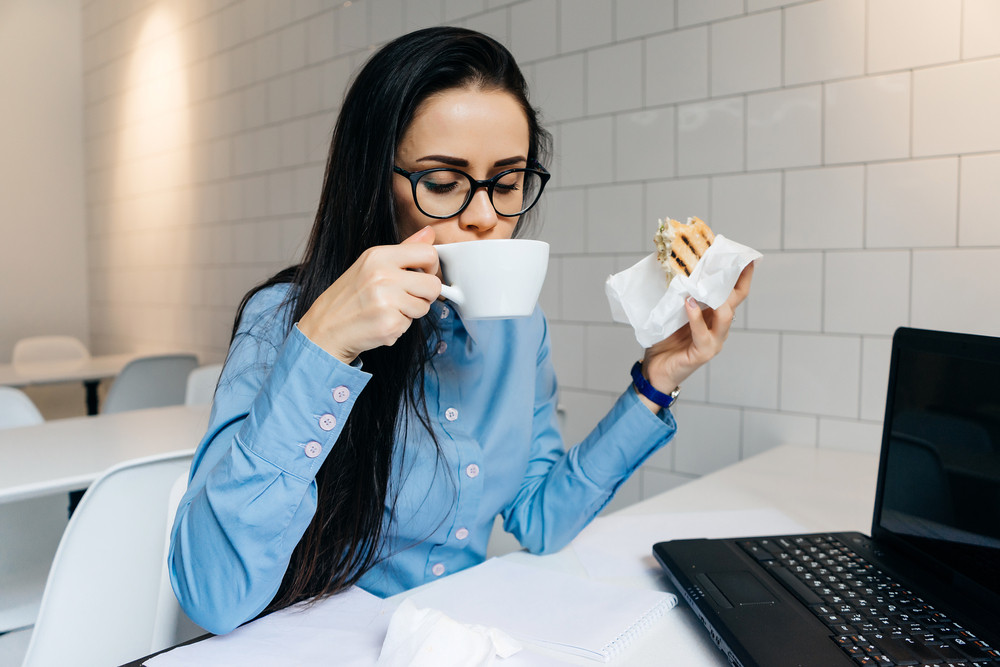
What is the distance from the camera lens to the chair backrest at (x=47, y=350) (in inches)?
Answer: 127

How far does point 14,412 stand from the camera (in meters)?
1.81

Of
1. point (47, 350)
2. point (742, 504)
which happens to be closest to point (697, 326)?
point (742, 504)

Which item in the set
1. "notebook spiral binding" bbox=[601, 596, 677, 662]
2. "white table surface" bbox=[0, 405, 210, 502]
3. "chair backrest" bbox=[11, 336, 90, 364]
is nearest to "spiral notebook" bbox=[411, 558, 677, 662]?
"notebook spiral binding" bbox=[601, 596, 677, 662]

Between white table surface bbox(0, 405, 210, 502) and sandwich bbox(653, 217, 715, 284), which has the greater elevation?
sandwich bbox(653, 217, 715, 284)

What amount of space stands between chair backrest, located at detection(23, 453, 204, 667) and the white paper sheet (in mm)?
504

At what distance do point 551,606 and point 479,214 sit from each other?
15.8 inches

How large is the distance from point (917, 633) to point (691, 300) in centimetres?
38

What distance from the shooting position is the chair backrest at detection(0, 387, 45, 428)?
1.80 metres

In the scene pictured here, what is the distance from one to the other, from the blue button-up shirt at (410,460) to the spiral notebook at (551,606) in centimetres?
14

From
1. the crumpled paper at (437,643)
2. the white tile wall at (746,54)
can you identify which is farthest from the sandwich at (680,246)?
the white tile wall at (746,54)

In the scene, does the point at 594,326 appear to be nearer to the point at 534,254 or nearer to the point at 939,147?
the point at 939,147

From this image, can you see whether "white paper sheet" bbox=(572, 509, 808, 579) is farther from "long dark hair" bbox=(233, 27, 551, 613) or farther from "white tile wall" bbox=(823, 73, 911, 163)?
"white tile wall" bbox=(823, 73, 911, 163)

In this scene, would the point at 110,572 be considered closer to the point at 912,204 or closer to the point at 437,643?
the point at 437,643

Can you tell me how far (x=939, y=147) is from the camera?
50.9 inches
